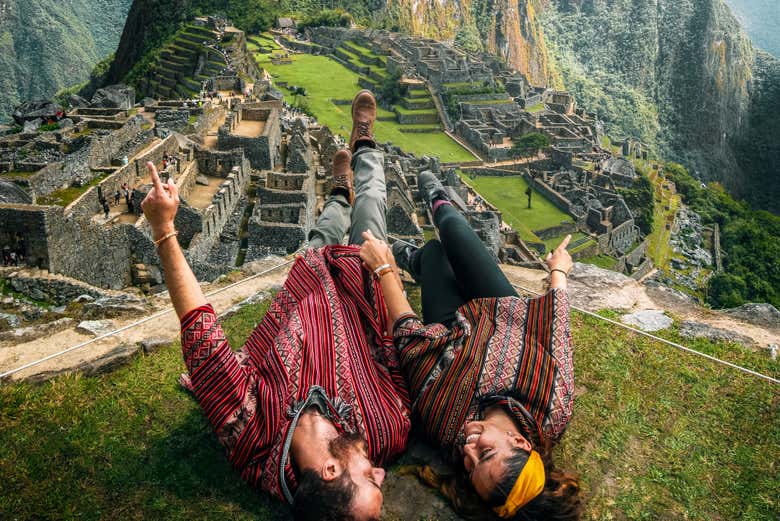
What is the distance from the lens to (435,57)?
59656 millimetres

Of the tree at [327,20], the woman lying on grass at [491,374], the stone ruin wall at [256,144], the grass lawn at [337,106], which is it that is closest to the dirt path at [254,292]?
the woman lying on grass at [491,374]

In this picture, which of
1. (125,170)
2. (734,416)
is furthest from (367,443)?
(125,170)

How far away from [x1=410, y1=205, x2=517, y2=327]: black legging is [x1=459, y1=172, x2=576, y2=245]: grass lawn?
28188mm

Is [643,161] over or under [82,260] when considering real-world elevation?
under

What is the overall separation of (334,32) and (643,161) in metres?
35.9

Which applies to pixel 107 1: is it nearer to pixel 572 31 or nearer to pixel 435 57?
pixel 435 57

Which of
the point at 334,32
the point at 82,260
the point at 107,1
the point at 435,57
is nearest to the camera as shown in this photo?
the point at 82,260

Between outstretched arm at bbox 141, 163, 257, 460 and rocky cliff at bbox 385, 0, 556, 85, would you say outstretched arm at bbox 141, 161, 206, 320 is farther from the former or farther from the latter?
rocky cliff at bbox 385, 0, 556, 85

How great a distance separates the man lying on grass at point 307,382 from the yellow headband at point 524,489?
2.05ft

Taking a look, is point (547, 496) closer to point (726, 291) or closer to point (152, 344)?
point (152, 344)

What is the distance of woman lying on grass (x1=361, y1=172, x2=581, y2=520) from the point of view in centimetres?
294

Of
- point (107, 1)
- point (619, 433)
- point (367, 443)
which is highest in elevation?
point (107, 1)

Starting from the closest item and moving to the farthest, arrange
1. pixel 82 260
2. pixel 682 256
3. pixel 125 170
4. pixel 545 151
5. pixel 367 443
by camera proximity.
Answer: pixel 367 443
pixel 82 260
pixel 125 170
pixel 682 256
pixel 545 151

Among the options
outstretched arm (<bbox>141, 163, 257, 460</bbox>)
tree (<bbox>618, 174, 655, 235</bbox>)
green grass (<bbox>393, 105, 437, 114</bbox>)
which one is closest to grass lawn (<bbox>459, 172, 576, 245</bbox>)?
tree (<bbox>618, 174, 655, 235</bbox>)
